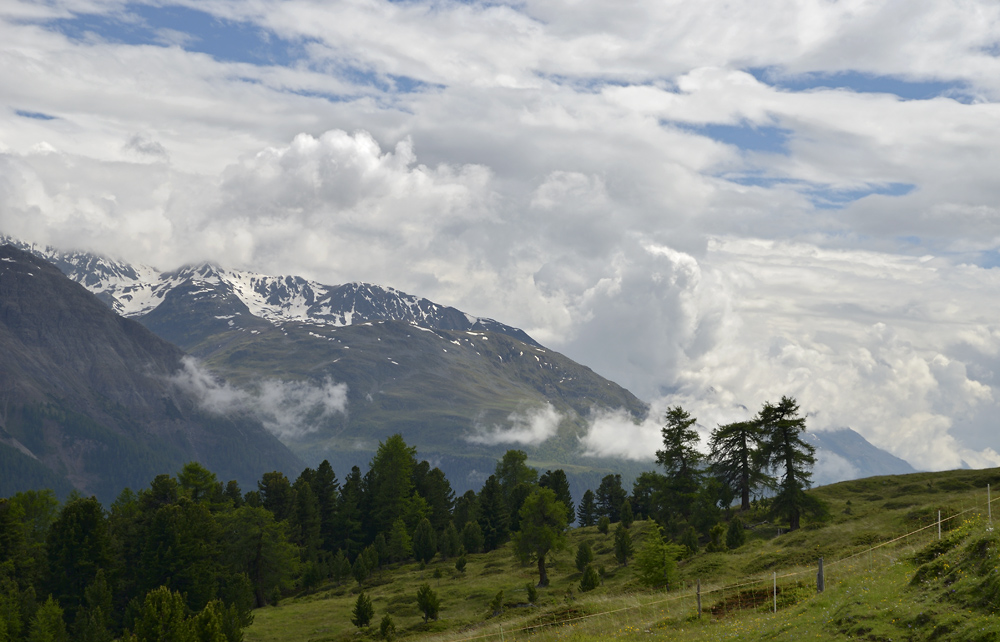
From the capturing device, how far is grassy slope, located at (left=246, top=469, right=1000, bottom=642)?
88.7ft

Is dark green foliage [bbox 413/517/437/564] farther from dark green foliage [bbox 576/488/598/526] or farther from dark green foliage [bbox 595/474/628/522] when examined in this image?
dark green foliage [bbox 576/488/598/526]

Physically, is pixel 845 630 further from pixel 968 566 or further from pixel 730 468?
pixel 730 468

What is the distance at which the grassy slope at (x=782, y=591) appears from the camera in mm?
27031

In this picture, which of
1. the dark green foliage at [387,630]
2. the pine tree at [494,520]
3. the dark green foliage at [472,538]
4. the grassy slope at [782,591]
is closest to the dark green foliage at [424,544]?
the grassy slope at [782,591]

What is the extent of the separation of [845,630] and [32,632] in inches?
2636

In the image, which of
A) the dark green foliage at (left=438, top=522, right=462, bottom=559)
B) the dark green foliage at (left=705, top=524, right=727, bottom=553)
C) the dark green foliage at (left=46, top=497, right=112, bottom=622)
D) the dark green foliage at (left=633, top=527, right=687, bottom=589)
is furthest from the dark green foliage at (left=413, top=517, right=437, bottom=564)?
the dark green foliage at (left=633, top=527, right=687, bottom=589)

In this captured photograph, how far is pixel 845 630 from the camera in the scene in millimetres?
27359

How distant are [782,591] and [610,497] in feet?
357

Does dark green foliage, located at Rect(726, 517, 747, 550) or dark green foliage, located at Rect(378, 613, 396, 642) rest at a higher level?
dark green foliage, located at Rect(726, 517, 747, 550)

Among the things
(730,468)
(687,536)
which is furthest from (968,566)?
(730,468)

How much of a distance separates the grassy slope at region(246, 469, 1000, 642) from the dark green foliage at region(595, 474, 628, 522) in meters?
42.3

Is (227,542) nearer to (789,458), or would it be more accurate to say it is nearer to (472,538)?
(472,538)

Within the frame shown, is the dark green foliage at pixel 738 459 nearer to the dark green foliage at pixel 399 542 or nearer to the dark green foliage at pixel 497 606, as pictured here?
the dark green foliage at pixel 497 606

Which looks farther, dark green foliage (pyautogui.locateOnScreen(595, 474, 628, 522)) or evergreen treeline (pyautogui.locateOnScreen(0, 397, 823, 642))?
dark green foliage (pyautogui.locateOnScreen(595, 474, 628, 522))
